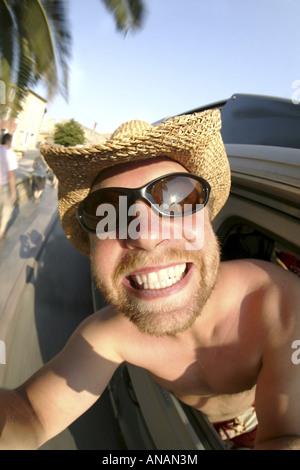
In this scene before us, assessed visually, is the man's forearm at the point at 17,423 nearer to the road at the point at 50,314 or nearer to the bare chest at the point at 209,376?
the bare chest at the point at 209,376

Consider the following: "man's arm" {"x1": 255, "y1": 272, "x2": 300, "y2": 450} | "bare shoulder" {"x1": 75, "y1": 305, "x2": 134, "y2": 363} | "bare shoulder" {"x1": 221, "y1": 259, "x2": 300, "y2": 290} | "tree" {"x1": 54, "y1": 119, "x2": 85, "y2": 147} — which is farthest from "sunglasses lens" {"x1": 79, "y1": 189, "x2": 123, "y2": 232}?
"tree" {"x1": 54, "y1": 119, "x2": 85, "y2": 147}

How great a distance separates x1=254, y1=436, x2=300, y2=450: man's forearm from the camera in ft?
2.93

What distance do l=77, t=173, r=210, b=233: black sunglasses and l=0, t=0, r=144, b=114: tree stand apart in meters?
3.55

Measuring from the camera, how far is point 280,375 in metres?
1.07

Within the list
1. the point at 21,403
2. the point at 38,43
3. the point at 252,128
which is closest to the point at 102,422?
the point at 21,403

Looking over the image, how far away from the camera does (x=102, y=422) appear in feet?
7.57

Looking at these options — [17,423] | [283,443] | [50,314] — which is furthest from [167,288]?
[50,314]

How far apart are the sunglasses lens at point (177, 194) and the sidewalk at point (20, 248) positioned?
1.65m

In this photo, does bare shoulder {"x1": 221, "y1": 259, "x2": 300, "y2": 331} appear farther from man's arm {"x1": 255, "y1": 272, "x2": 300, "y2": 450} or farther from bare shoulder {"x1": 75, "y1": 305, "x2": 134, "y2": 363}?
bare shoulder {"x1": 75, "y1": 305, "x2": 134, "y2": 363}

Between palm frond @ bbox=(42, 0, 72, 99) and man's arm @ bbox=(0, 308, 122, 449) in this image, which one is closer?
man's arm @ bbox=(0, 308, 122, 449)

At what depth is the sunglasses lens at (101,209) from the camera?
130 centimetres

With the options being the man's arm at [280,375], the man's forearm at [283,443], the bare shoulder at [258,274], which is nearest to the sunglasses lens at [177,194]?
the bare shoulder at [258,274]

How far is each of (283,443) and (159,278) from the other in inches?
29.1
